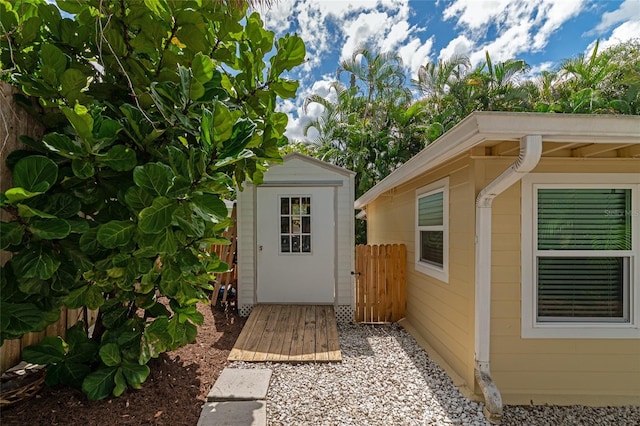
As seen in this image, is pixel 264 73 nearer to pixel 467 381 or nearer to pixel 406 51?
pixel 467 381

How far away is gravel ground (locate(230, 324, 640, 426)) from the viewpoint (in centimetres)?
250

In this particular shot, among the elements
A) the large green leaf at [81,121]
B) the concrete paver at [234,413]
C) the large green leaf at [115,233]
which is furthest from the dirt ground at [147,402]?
the large green leaf at [81,121]

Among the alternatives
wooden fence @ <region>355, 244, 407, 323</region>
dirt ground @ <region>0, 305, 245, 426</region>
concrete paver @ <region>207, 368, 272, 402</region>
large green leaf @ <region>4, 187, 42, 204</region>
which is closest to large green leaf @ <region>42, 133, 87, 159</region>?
large green leaf @ <region>4, 187, 42, 204</region>

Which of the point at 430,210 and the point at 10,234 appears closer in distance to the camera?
the point at 10,234

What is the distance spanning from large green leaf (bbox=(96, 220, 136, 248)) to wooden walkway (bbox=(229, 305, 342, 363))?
225cm

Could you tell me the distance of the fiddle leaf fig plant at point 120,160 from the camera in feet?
5.12

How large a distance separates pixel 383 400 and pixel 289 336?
63.0 inches

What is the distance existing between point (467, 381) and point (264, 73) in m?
3.22

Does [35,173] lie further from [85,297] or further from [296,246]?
[296,246]

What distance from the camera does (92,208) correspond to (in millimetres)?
1854

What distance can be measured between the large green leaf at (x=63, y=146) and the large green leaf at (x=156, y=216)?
20.0 inches

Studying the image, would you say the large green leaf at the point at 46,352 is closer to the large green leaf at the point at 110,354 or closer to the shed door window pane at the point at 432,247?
the large green leaf at the point at 110,354

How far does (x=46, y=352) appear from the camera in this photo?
193 centimetres

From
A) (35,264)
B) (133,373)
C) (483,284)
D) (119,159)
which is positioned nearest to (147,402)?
(133,373)
